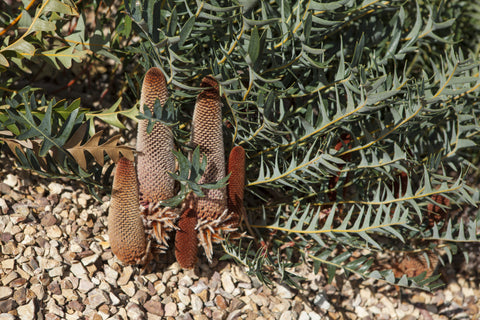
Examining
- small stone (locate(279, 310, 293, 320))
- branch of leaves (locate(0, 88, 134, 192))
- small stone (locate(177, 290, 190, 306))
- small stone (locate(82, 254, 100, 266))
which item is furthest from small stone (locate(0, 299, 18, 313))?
small stone (locate(279, 310, 293, 320))

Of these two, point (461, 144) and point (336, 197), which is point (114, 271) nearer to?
point (336, 197)

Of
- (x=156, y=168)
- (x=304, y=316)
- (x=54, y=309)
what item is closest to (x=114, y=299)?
(x=54, y=309)

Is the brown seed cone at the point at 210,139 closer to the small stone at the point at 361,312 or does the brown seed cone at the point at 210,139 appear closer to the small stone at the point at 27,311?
the small stone at the point at 27,311

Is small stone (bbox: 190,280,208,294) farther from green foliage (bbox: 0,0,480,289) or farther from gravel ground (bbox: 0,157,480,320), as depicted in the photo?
green foliage (bbox: 0,0,480,289)

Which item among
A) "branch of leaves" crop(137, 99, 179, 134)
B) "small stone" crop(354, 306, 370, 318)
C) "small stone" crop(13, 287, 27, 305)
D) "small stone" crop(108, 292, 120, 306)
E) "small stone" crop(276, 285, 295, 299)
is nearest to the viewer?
"branch of leaves" crop(137, 99, 179, 134)

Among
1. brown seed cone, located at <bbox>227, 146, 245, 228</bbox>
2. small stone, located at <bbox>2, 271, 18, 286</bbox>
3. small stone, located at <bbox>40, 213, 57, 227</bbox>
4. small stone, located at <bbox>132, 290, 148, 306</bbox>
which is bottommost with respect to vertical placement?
small stone, located at <bbox>132, 290, 148, 306</bbox>

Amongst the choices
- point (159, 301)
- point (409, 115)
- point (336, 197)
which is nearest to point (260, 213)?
point (336, 197)
